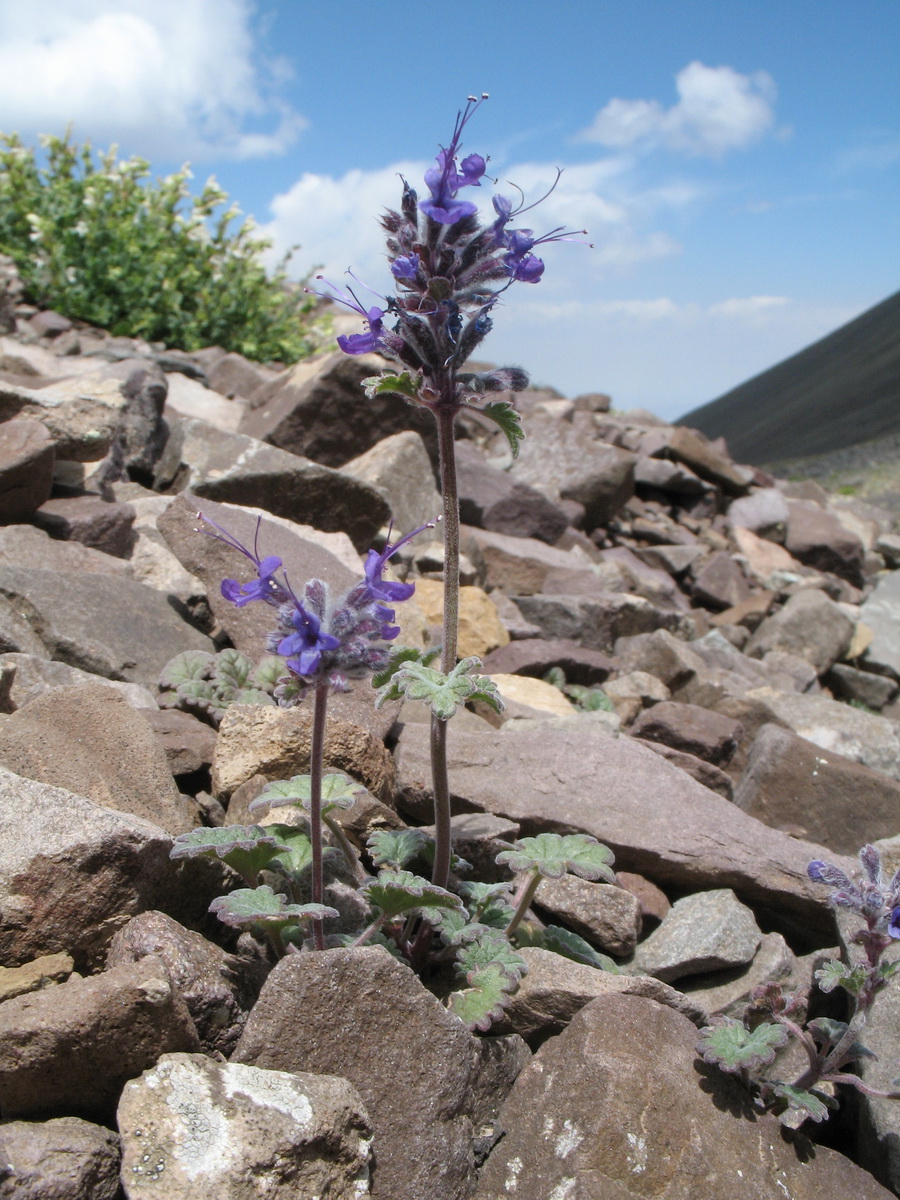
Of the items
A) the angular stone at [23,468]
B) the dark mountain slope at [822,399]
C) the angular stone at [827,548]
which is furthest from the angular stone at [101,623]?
the dark mountain slope at [822,399]

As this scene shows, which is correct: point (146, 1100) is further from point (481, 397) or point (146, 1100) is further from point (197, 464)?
point (197, 464)

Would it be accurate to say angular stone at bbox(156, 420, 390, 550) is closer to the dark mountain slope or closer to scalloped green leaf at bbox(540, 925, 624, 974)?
scalloped green leaf at bbox(540, 925, 624, 974)

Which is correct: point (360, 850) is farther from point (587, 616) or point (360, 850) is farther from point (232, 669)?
point (587, 616)

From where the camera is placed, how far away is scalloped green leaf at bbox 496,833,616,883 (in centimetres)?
312

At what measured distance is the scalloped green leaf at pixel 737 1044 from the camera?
278cm

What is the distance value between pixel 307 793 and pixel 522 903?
85 cm

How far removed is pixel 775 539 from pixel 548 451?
135 inches

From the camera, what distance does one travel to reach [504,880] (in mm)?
3801

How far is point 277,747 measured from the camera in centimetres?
374

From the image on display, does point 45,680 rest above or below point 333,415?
below

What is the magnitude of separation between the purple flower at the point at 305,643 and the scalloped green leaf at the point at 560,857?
3.35ft

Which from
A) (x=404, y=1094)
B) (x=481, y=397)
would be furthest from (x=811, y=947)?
(x=481, y=397)

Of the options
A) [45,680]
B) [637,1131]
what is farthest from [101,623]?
[637,1131]

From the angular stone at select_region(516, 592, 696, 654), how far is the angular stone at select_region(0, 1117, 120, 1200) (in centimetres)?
516
